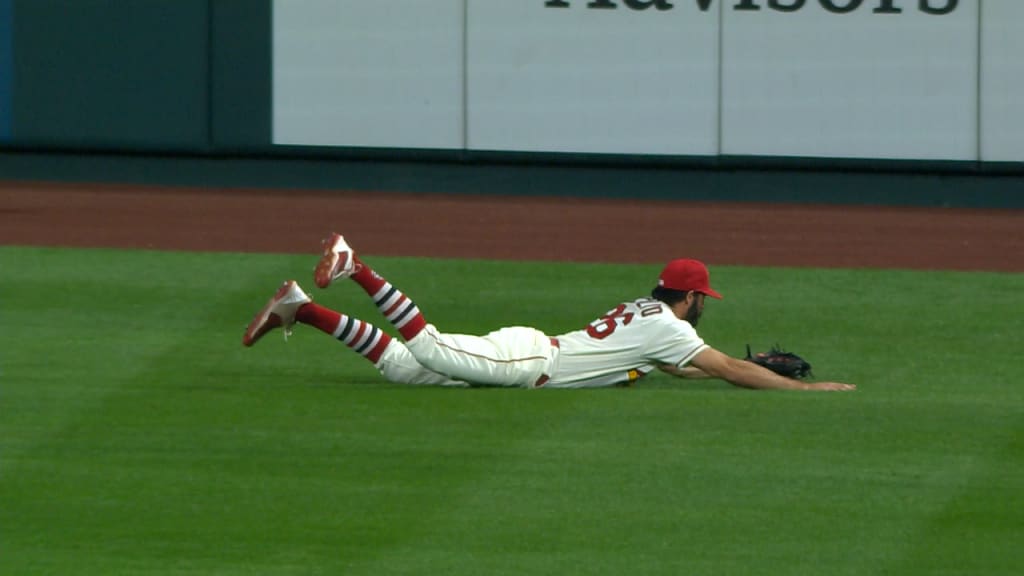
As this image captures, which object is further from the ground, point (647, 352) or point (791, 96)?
point (791, 96)

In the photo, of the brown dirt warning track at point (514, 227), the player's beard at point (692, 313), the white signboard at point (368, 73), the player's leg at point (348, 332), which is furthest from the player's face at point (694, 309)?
the white signboard at point (368, 73)

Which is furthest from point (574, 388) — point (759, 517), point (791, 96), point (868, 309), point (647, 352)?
point (791, 96)

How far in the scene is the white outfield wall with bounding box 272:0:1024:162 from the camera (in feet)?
56.8

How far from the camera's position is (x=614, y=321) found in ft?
32.6

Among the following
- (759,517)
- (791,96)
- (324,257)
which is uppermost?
(791,96)

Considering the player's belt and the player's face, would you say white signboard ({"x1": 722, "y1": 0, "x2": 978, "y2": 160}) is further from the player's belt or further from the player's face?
the player's belt

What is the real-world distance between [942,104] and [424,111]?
4.37m

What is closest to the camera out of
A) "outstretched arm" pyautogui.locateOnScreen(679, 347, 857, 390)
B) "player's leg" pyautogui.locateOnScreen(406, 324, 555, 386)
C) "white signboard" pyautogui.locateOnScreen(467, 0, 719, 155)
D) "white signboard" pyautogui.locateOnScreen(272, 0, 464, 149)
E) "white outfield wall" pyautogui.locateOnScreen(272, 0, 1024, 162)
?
"outstretched arm" pyautogui.locateOnScreen(679, 347, 857, 390)

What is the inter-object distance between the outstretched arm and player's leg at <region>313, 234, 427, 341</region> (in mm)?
1254

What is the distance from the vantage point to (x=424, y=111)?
1806 cm

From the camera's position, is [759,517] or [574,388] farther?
[574,388]

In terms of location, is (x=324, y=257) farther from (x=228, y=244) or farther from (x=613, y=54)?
(x=613, y=54)

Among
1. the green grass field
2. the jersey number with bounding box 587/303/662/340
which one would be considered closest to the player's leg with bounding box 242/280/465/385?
the green grass field

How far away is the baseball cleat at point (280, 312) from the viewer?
10.0 m
